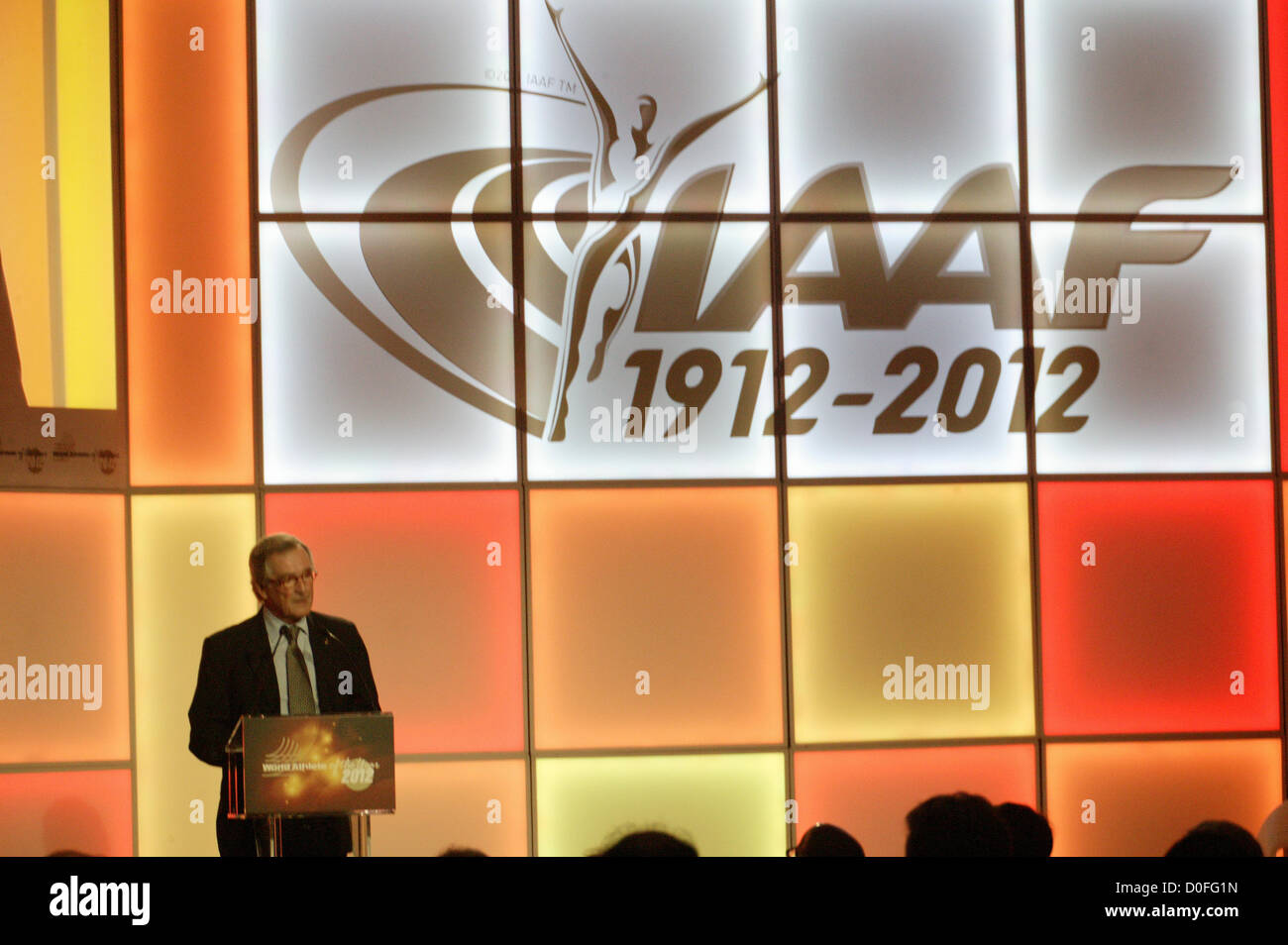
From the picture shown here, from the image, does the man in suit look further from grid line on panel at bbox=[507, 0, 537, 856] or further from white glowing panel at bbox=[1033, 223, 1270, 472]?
white glowing panel at bbox=[1033, 223, 1270, 472]

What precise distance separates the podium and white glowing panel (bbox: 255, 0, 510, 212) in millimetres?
2305

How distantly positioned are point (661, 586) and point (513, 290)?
1.32m

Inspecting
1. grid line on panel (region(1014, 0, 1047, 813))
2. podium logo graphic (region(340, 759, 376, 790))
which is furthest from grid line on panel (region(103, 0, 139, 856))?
grid line on panel (region(1014, 0, 1047, 813))

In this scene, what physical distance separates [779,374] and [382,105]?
192 cm

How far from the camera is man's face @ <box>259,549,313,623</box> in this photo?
3402 mm

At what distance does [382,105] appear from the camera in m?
4.41

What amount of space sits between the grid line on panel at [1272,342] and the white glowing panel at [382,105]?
316 cm

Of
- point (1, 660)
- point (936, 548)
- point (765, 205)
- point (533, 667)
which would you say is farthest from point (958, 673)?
point (1, 660)

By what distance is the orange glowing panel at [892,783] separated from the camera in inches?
174

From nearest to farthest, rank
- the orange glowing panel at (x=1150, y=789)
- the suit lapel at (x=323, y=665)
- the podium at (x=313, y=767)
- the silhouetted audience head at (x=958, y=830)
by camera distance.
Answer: the silhouetted audience head at (x=958, y=830) → the podium at (x=313, y=767) → the suit lapel at (x=323, y=665) → the orange glowing panel at (x=1150, y=789)

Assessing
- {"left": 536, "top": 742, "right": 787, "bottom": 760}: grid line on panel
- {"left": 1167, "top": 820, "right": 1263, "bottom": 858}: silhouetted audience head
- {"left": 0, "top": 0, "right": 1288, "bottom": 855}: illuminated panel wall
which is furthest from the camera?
{"left": 536, "top": 742, "right": 787, "bottom": 760}: grid line on panel

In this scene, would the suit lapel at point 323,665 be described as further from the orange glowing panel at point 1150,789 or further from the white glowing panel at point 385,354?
the orange glowing panel at point 1150,789

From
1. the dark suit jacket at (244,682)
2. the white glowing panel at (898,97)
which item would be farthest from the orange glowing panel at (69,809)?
the white glowing panel at (898,97)

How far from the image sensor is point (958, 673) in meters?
4.48
